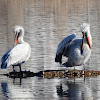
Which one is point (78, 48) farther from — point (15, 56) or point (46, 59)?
point (46, 59)

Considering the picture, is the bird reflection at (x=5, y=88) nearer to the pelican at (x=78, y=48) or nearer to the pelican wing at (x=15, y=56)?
the pelican wing at (x=15, y=56)

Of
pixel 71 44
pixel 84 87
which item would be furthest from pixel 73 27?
pixel 84 87

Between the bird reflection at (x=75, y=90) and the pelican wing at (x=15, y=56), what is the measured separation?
5.59ft

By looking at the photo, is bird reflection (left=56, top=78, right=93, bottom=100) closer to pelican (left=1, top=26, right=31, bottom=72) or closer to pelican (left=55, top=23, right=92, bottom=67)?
pelican (left=1, top=26, right=31, bottom=72)

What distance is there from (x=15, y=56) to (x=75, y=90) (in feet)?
9.27

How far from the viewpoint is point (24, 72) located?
51.9 feet

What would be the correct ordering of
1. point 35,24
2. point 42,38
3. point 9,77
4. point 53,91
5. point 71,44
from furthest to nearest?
point 35,24 < point 42,38 < point 71,44 < point 9,77 < point 53,91

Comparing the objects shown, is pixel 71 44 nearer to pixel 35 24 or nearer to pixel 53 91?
pixel 53 91

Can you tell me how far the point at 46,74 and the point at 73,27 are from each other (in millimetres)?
14124

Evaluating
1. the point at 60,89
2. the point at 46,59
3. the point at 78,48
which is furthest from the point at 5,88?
the point at 46,59

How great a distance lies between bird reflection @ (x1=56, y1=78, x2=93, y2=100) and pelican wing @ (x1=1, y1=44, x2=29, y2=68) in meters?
1.70

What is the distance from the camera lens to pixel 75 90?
1341 centimetres

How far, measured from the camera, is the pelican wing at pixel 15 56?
15547 millimetres

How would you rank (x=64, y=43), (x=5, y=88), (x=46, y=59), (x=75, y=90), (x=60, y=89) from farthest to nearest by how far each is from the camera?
(x=46, y=59)
(x=64, y=43)
(x=5, y=88)
(x=60, y=89)
(x=75, y=90)
